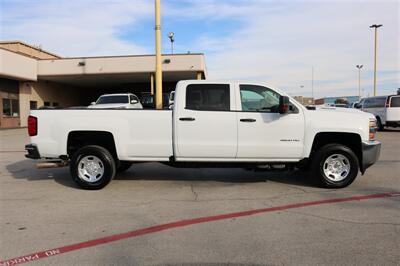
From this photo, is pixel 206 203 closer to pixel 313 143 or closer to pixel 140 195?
pixel 140 195

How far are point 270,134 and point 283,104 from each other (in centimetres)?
60

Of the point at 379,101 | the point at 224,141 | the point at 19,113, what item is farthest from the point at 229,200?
the point at 19,113

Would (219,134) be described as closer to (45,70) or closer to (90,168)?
(90,168)

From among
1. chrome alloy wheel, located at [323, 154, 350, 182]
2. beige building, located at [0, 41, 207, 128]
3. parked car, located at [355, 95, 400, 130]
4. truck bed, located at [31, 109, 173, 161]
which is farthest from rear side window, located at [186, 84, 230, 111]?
beige building, located at [0, 41, 207, 128]

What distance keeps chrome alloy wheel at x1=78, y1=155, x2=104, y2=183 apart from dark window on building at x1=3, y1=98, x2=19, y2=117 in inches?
983

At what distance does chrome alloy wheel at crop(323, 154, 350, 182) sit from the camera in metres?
7.02

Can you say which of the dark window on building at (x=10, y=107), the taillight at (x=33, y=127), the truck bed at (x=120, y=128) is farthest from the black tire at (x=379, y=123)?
the dark window on building at (x=10, y=107)

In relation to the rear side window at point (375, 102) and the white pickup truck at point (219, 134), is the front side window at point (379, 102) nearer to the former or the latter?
the rear side window at point (375, 102)

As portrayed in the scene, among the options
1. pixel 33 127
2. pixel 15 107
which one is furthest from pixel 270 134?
pixel 15 107

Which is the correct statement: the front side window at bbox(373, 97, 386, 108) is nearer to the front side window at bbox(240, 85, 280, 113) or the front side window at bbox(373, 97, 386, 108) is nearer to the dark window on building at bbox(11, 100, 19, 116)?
the front side window at bbox(240, 85, 280, 113)

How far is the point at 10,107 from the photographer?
29531 millimetres

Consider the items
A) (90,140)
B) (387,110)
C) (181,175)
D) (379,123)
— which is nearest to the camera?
(90,140)

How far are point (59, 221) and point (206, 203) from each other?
2.20m

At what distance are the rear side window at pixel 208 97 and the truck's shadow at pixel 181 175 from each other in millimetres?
1659
